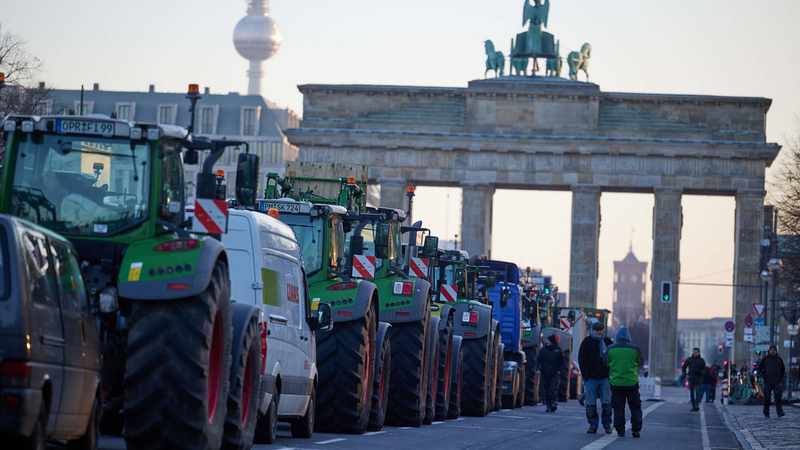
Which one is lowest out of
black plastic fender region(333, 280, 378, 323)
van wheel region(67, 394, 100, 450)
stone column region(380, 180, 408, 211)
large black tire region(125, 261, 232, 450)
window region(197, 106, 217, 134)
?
van wheel region(67, 394, 100, 450)

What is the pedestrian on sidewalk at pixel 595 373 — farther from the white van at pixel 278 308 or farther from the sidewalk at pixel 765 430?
the white van at pixel 278 308

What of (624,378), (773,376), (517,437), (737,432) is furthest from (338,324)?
(773,376)

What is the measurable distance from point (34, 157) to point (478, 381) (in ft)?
63.2

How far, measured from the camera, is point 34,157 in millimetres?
14461

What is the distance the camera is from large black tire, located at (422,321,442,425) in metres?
27.2

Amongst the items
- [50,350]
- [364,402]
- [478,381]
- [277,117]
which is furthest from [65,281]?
[277,117]

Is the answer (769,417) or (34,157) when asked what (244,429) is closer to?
(34,157)

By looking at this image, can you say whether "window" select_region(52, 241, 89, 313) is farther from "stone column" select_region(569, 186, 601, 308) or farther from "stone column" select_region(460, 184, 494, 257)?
"stone column" select_region(569, 186, 601, 308)

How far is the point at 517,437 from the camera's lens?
84.6ft

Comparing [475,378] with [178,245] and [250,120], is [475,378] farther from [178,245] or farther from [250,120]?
[250,120]

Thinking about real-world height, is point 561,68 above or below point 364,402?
above

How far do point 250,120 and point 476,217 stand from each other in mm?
73153

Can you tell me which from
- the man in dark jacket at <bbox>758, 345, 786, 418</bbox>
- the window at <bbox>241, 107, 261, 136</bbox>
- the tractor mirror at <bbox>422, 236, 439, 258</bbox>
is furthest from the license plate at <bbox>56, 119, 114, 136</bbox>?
the window at <bbox>241, 107, 261, 136</bbox>

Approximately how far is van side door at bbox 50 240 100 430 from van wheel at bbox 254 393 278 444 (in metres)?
6.25
